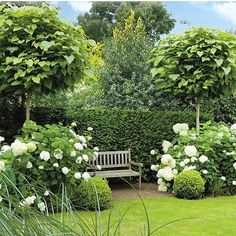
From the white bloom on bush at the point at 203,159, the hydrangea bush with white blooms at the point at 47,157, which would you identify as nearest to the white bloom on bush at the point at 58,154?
the hydrangea bush with white blooms at the point at 47,157

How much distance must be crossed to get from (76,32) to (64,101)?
2790 millimetres

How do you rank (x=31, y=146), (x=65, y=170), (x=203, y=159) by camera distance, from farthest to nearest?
(x=203, y=159), (x=65, y=170), (x=31, y=146)

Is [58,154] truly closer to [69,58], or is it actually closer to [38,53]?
[69,58]

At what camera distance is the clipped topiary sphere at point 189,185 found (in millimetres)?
6582

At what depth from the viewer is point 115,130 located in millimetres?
7754

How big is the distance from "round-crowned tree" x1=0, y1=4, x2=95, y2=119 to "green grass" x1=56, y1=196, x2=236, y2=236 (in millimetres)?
1771

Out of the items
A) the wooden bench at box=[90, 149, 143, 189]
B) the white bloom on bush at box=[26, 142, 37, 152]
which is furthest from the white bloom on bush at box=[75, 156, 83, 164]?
the wooden bench at box=[90, 149, 143, 189]

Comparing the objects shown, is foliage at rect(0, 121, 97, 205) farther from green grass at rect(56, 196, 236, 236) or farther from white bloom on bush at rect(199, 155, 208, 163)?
white bloom on bush at rect(199, 155, 208, 163)

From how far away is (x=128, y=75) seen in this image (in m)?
9.34

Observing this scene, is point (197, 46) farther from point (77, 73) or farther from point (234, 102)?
point (234, 102)

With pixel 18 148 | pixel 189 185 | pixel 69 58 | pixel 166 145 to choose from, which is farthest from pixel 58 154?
pixel 166 145

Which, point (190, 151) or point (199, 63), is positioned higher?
point (199, 63)

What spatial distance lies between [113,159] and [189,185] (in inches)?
62.7

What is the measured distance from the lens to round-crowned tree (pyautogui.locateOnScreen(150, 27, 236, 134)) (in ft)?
23.5
